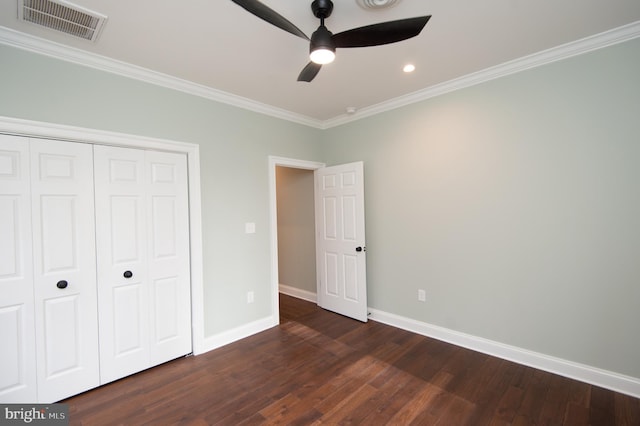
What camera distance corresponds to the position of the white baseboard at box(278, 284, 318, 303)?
455 centimetres

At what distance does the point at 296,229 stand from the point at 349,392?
9.33 feet

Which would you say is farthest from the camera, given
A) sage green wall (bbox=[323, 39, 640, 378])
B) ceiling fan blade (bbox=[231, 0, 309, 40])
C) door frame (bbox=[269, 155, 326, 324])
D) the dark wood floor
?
door frame (bbox=[269, 155, 326, 324])

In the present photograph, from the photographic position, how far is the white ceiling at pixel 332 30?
6.12 ft

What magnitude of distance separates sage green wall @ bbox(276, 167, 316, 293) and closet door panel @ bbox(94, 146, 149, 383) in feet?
7.91

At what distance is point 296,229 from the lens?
4.81m

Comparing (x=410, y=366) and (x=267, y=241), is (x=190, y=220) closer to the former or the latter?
(x=267, y=241)

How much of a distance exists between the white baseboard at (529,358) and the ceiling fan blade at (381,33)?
9.39ft

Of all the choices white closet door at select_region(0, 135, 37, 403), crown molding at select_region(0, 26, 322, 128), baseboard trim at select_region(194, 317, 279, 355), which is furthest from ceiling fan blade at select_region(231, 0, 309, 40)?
baseboard trim at select_region(194, 317, 279, 355)

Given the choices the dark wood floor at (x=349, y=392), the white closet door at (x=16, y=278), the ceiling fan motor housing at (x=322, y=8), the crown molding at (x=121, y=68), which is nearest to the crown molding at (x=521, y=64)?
the crown molding at (x=121, y=68)

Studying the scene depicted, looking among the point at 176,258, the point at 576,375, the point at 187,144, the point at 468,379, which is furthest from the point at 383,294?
the point at 187,144

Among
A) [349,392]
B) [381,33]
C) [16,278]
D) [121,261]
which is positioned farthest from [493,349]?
[16,278]

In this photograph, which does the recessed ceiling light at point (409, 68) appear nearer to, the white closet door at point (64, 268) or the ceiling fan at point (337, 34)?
the ceiling fan at point (337, 34)

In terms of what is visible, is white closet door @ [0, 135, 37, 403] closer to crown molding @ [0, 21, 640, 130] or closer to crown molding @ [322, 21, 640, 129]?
crown molding @ [0, 21, 640, 130]

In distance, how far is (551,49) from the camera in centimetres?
241
